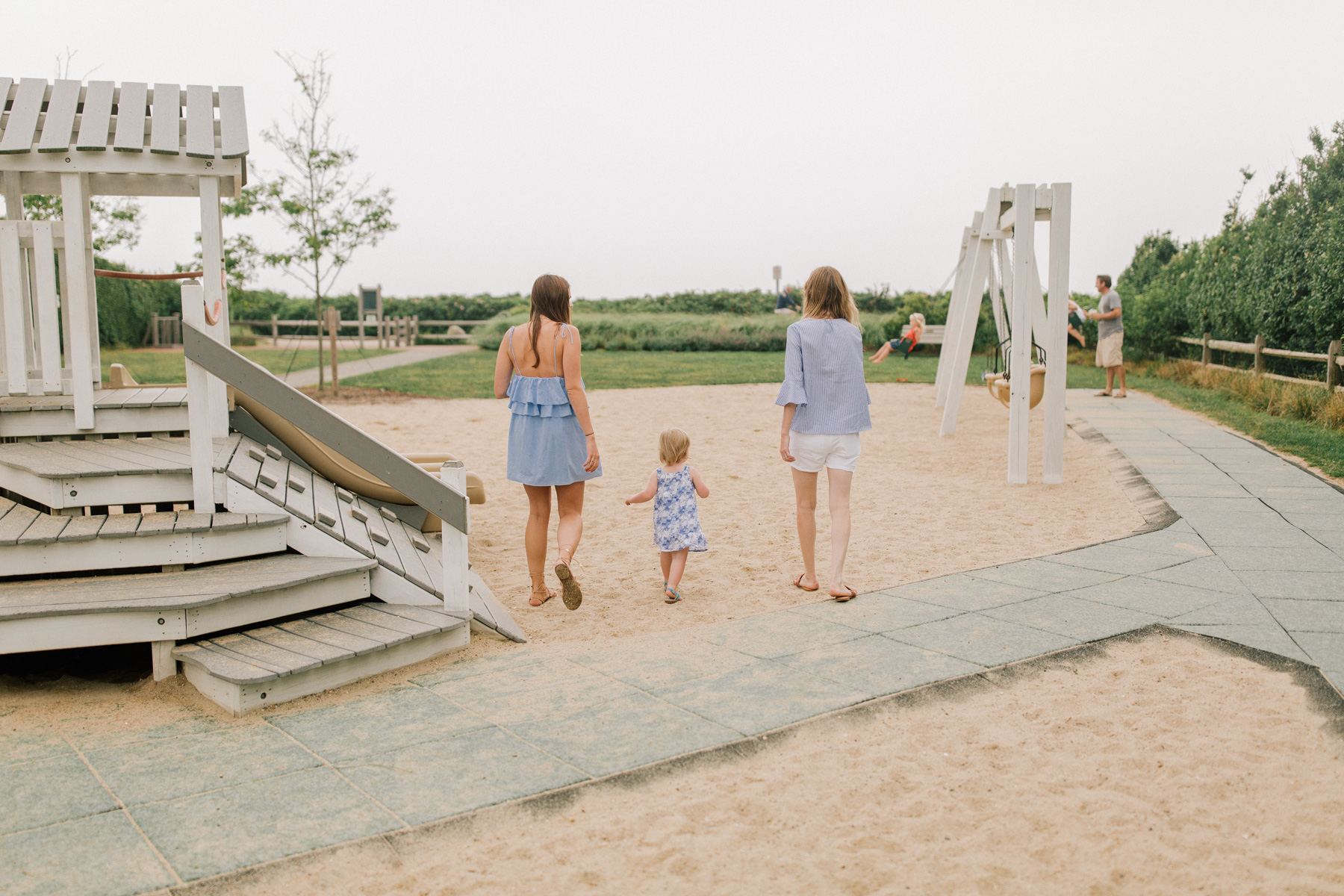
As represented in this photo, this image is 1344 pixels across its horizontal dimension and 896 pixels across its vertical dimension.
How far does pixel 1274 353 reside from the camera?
54.2 feet

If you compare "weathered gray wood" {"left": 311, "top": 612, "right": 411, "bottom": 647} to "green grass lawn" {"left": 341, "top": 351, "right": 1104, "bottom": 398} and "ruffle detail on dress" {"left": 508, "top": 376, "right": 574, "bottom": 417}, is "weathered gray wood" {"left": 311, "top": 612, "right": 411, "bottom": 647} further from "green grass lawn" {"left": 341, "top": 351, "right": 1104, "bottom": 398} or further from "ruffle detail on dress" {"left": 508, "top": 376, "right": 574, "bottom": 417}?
"green grass lawn" {"left": 341, "top": 351, "right": 1104, "bottom": 398}

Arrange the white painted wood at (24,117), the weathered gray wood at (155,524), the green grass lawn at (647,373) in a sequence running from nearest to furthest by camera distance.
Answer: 1. the weathered gray wood at (155,524)
2. the white painted wood at (24,117)
3. the green grass lawn at (647,373)

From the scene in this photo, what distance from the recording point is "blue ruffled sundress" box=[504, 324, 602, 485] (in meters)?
5.26

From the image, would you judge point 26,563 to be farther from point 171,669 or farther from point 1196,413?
point 1196,413

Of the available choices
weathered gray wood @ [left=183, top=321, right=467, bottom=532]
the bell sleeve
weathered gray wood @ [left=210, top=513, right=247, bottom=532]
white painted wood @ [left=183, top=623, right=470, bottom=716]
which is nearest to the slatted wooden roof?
weathered gray wood @ [left=183, top=321, right=467, bottom=532]

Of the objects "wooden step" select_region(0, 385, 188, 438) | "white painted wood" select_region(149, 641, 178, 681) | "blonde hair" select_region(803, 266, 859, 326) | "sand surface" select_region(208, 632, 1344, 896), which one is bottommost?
"sand surface" select_region(208, 632, 1344, 896)

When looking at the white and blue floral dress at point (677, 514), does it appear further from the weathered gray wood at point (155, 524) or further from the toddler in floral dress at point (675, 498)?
the weathered gray wood at point (155, 524)

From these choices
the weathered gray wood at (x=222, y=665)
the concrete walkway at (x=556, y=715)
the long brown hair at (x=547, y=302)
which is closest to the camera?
the concrete walkway at (x=556, y=715)

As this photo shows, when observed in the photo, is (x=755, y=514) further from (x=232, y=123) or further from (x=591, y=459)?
(x=232, y=123)

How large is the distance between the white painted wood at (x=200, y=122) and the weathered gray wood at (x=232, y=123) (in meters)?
0.05

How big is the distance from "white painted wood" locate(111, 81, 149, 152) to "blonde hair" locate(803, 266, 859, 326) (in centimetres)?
372

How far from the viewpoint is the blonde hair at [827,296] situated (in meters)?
5.40

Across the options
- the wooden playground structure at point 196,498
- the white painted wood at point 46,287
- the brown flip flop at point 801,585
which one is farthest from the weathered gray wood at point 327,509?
the brown flip flop at point 801,585

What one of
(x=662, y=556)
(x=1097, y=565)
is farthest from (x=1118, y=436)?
(x=662, y=556)
